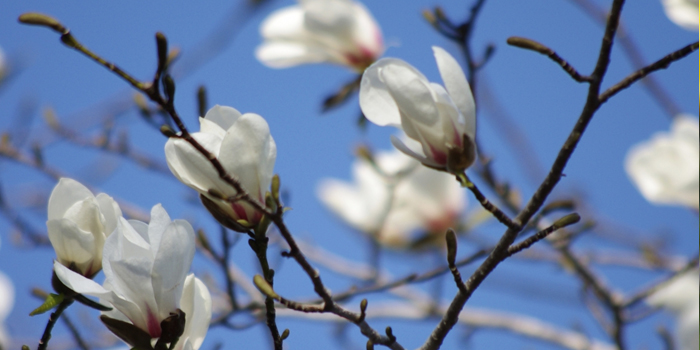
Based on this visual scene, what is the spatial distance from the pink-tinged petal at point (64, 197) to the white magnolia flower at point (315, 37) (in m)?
0.79

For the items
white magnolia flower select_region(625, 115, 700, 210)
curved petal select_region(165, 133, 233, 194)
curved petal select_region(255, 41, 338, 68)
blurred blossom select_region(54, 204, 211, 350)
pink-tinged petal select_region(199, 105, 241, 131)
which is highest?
white magnolia flower select_region(625, 115, 700, 210)

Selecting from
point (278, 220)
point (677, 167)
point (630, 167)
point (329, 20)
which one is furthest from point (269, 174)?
point (630, 167)

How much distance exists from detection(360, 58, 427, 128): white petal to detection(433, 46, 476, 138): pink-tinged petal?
0.07m

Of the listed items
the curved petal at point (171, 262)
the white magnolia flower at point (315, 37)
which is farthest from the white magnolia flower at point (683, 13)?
the curved petal at point (171, 262)

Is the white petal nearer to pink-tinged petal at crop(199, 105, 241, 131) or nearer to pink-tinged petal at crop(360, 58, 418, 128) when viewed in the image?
pink-tinged petal at crop(360, 58, 418, 128)

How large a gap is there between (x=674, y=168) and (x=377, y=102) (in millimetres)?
1164

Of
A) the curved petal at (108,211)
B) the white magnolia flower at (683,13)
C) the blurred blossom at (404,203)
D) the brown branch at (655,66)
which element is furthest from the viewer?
the blurred blossom at (404,203)

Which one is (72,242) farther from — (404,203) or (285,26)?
(404,203)

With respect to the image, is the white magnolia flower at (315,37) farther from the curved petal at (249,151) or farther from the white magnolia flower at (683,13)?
the curved petal at (249,151)

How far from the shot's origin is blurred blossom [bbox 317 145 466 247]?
2.42 meters

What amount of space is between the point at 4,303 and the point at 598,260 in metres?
2.16

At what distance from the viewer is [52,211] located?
2.60ft

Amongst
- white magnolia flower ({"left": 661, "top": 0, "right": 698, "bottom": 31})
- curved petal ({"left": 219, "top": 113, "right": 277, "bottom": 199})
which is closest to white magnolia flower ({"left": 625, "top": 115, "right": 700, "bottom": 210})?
white magnolia flower ({"left": 661, "top": 0, "right": 698, "bottom": 31})

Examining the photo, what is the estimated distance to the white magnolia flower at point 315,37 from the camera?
1.54 m
